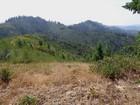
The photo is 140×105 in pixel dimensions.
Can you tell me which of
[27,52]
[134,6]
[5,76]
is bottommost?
[27,52]

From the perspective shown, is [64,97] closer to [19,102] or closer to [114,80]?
[19,102]

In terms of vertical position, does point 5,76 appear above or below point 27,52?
above

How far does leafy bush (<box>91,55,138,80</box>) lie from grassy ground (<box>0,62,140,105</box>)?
33 cm

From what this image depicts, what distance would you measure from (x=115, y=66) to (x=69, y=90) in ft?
9.37

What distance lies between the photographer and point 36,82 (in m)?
9.13

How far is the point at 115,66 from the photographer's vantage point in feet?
34.6

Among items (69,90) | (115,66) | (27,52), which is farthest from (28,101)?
(27,52)

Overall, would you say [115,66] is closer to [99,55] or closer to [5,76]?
[5,76]

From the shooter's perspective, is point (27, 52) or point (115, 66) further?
point (27, 52)

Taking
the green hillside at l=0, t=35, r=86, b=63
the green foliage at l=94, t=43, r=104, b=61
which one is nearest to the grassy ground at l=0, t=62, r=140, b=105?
the green foliage at l=94, t=43, r=104, b=61

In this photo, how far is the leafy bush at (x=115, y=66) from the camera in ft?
33.3

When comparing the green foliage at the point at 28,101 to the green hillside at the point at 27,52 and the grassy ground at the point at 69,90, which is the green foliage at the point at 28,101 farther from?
the green hillside at the point at 27,52

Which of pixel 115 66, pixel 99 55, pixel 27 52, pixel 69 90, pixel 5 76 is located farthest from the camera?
pixel 27 52

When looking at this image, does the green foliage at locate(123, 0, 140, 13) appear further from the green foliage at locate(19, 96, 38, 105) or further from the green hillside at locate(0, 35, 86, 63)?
the green hillside at locate(0, 35, 86, 63)
